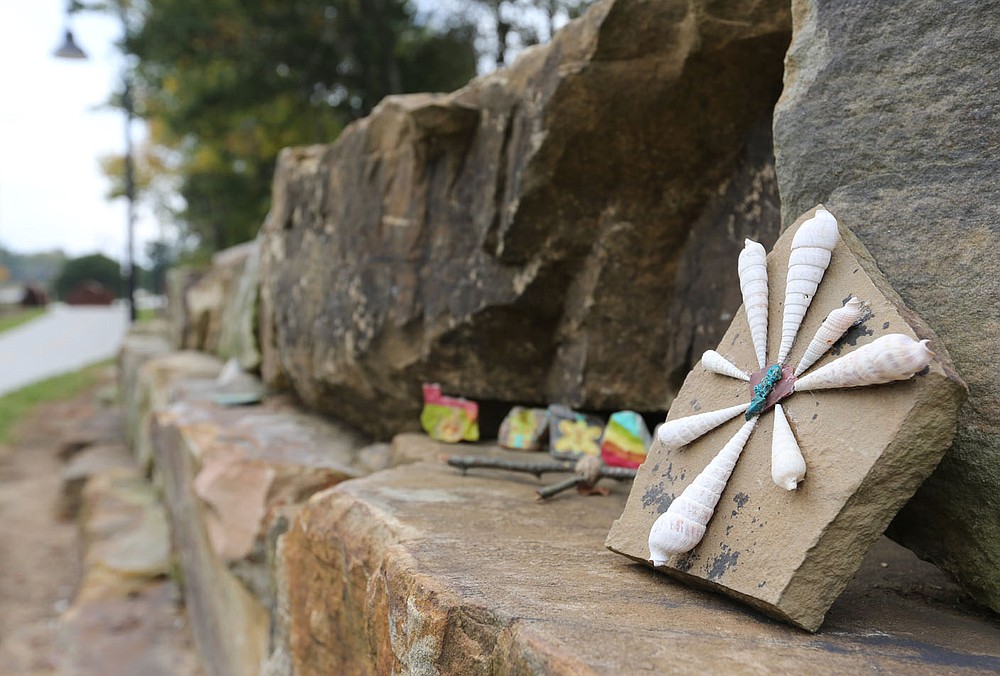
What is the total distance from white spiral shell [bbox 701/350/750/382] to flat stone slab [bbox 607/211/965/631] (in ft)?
0.06

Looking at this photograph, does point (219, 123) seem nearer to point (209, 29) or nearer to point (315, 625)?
point (209, 29)

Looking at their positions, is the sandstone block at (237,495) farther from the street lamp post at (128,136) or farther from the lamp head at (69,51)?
the lamp head at (69,51)

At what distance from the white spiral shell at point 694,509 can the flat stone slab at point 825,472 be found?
0.02 metres

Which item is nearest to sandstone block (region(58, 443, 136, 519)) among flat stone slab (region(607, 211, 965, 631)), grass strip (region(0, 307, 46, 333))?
flat stone slab (region(607, 211, 965, 631))

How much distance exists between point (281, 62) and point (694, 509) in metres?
6.58

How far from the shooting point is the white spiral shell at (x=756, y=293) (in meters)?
1.33

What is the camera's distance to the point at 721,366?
1396mm

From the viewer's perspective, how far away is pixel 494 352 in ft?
9.18

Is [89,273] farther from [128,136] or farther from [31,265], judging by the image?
[31,265]

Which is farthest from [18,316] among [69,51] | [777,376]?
[777,376]

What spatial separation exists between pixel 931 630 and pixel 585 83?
5.18 feet

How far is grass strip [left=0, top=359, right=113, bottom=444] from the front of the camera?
768cm

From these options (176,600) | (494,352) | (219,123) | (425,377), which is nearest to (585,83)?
(494,352)

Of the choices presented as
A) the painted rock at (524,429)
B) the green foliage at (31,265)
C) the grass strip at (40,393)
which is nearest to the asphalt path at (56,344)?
the grass strip at (40,393)
